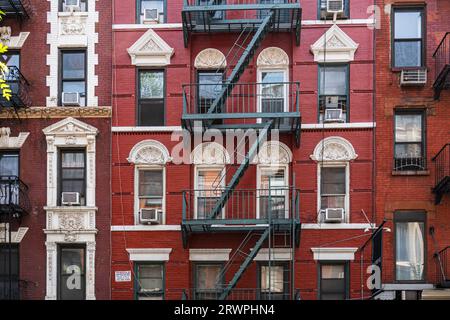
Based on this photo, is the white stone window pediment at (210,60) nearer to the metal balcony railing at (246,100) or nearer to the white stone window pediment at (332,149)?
the metal balcony railing at (246,100)

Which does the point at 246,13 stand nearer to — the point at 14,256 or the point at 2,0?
the point at 2,0

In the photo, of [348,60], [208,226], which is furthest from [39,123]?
[348,60]

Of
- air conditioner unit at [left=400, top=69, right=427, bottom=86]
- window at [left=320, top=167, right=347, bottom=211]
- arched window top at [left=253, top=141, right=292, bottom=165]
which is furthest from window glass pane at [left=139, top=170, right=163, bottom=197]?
air conditioner unit at [left=400, top=69, right=427, bottom=86]

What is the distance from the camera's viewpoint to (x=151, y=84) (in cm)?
1802

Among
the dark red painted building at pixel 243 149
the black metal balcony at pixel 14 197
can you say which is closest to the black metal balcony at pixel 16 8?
the dark red painted building at pixel 243 149

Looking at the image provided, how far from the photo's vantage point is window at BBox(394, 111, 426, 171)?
17344mm

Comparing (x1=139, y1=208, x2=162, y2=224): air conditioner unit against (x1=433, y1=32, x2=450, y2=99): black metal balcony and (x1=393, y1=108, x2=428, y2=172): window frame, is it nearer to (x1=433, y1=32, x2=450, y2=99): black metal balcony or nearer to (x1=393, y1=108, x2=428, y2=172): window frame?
(x1=393, y1=108, x2=428, y2=172): window frame

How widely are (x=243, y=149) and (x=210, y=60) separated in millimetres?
2618

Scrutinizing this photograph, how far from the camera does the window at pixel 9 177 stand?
17.5 metres

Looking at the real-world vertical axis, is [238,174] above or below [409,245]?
above

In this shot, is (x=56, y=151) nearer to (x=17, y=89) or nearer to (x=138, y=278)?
(x=17, y=89)

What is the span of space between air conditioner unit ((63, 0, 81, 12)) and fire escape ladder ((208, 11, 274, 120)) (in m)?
4.80

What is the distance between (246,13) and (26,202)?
7891mm

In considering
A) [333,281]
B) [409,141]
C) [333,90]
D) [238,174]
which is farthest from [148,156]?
[409,141]
